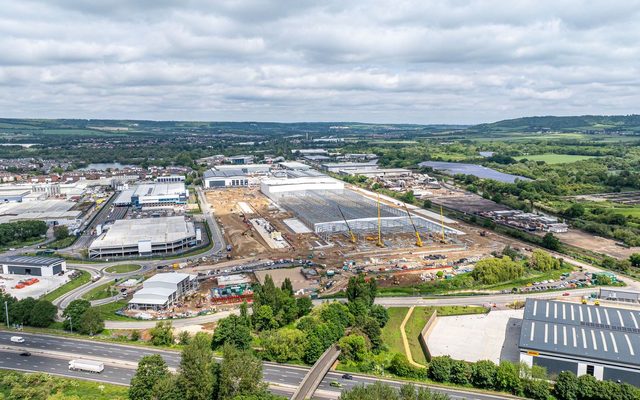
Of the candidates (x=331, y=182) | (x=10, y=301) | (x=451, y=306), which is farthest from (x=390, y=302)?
(x=331, y=182)

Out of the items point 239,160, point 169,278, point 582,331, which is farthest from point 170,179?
point 582,331

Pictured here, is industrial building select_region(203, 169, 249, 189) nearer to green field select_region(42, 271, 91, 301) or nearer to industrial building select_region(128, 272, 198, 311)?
green field select_region(42, 271, 91, 301)

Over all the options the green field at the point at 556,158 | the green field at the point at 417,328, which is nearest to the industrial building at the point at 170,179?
the green field at the point at 417,328

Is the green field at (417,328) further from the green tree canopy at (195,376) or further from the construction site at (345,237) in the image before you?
the green tree canopy at (195,376)

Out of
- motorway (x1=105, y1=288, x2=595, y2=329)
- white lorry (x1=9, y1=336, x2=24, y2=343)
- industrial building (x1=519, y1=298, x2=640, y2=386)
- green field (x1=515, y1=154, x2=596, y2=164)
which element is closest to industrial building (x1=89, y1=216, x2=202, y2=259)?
motorway (x1=105, y1=288, x2=595, y2=329)

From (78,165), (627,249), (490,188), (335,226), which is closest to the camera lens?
(627,249)

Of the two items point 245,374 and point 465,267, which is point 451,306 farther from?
point 245,374
